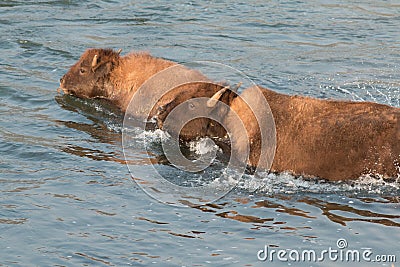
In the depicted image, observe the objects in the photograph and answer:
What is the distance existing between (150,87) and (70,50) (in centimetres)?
323

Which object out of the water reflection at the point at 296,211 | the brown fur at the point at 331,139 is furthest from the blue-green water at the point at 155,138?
the brown fur at the point at 331,139

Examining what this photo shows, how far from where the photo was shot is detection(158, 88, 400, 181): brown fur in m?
7.78

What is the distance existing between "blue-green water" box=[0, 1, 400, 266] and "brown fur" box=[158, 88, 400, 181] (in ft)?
0.54

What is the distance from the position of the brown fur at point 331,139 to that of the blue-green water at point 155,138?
0.54ft

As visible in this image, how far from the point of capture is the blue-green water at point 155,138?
6.64m

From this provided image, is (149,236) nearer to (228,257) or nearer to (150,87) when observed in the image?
(228,257)

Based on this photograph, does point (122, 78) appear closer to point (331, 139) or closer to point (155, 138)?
point (155, 138)

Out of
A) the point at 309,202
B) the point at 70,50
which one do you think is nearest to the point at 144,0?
the point at 70,50

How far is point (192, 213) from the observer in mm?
7266

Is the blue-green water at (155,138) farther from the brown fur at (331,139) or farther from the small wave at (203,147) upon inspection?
the small wave at (203,147)

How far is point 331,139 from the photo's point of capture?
7.85m

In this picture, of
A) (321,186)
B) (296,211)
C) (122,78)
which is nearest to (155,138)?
(122,78)

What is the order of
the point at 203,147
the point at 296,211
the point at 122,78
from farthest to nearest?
the point at 122,78 → the point at 203,147 → the point at 296,211

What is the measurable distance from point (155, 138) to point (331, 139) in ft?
7.44
